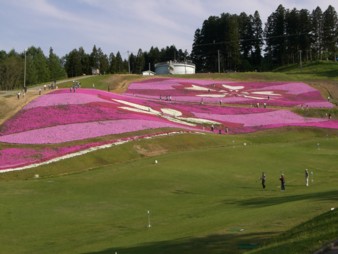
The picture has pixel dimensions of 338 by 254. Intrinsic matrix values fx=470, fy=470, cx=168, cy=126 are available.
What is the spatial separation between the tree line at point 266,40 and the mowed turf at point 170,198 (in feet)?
402

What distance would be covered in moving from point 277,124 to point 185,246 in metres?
55.8

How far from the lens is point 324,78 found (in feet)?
408

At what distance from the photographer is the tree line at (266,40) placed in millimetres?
175750

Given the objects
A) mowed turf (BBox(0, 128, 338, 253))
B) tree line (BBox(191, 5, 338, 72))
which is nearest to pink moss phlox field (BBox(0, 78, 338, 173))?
mowed turf (BBox(0, 128, 338, 253))

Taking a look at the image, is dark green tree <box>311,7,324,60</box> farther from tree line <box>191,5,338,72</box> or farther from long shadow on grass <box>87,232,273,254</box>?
long shadow on grass <box>87,232,273,254</box>

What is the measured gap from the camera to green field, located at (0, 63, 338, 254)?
64.1 ft

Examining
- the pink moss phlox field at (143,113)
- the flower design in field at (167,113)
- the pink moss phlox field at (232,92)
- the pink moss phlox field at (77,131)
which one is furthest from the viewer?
the pink moss phlox field at (232,92)

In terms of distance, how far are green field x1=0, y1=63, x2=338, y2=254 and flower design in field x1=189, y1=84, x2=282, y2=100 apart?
113 feet

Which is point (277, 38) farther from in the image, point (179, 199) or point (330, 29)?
point (179, 199)

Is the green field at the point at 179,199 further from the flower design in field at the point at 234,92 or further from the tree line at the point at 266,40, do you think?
the tree line at the point at 266,40

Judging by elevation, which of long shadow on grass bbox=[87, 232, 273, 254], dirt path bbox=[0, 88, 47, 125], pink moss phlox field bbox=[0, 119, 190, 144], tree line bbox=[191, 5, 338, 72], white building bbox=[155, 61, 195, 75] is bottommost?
long shadow on grass bbox=[87, 232, 273, 254]

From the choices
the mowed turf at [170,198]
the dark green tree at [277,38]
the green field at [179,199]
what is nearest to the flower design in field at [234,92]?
the green field at [179,199]

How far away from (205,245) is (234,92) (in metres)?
87.0

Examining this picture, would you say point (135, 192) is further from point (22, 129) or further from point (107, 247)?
point (22, 129)
